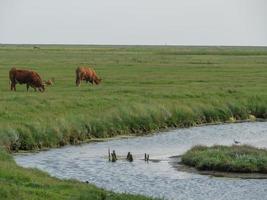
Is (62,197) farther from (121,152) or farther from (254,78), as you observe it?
(254,78)

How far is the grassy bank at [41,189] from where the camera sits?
15377mm

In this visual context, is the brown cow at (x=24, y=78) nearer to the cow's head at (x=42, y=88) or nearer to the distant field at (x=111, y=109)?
the cow's head at (x=42, y=88)

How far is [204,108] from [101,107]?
8.60 m

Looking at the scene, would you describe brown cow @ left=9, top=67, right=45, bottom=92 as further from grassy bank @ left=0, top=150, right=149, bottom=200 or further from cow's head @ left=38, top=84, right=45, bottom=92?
grassy bank @ left=0, top=150, right=149, bottom=200

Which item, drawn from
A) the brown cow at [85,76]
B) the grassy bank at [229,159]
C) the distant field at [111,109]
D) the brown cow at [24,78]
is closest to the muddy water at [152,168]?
the grassy bank at [229,159]

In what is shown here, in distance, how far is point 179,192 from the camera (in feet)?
66.1

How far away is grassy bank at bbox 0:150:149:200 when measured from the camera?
15.4 meters

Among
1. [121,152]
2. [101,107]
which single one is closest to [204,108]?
[101,107]

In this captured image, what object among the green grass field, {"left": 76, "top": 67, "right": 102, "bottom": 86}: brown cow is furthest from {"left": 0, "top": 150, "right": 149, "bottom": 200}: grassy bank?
{"left": 76, "top": 67, "right": 102, "bottom": 86}: brown cow

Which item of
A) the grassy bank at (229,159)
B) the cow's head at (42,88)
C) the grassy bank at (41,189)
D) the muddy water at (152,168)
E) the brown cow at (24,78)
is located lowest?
the muddy water at (152,168)

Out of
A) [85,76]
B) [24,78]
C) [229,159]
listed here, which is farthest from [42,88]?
[229,159]

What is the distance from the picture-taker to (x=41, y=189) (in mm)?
16188

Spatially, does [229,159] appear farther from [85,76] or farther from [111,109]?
[85,76]

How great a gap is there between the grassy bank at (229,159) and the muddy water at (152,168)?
3.48ft
